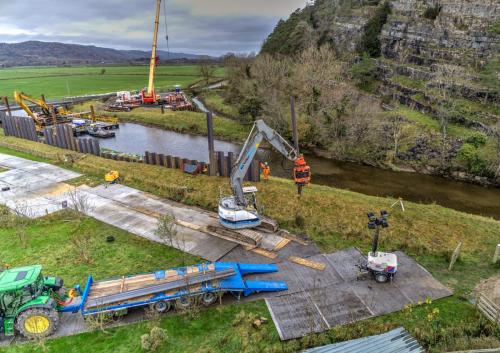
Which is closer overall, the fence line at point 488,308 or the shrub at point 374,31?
the fence line at point 488,308

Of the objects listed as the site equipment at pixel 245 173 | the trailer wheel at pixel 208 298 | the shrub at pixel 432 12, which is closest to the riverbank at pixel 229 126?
the shrub at pixel 432 12

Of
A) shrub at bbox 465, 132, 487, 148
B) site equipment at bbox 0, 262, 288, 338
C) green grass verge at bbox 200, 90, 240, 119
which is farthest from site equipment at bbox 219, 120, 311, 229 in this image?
green grass verge at bbox 200, 90, 240, 119

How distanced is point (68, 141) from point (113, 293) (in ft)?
81.0

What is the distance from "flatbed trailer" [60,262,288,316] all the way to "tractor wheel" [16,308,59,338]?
58cm

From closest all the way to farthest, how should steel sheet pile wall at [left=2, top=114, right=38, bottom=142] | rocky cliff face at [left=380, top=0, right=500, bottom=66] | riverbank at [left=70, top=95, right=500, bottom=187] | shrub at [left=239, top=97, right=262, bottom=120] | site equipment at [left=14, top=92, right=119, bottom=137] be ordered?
riverbank at [left=70, top=95, right=500, bottom=187]
steel sheet pile wall at [left=2, top=114, right=38, bottom=142]
rocky cliff face at [left=380, top=0, right=500, bottom=66]
shrub at [left=239, top=97, right=262, bottom=120]
site equipment at [left=14, top=92, right=119, bottom=137]

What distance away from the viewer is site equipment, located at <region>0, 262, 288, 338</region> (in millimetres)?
9914

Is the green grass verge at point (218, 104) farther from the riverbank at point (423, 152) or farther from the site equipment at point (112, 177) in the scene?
the site equipment at point (112, 177)

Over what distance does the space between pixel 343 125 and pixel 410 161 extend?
723cm

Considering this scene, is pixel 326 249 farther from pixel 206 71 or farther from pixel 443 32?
pixel 206 71

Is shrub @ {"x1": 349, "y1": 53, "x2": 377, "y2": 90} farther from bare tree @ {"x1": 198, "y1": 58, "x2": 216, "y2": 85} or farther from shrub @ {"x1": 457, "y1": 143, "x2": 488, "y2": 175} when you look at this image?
bare tree @ {"x1": 198, "y1": 58, "x2": 216, "y2": 85}

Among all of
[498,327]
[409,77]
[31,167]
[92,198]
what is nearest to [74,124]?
[31,167]

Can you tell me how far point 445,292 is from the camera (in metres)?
12.0

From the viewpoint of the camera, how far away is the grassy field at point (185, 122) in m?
42.2

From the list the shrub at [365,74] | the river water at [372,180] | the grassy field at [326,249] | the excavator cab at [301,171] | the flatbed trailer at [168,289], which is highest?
the shrub at [365,74]
